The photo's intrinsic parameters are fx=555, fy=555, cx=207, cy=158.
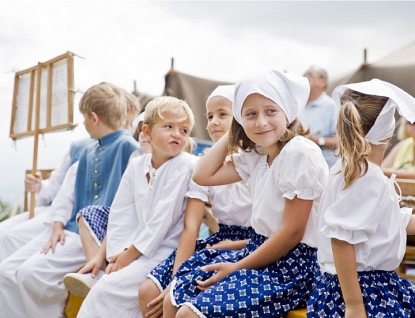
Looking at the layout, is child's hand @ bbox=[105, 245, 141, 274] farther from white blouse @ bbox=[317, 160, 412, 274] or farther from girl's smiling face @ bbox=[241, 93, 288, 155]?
white blouse @ bbox=[317, 160, 412, 274]

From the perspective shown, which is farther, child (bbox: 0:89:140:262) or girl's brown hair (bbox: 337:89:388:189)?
child (bbox: 0:89:140:262)

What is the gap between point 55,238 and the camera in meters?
3.13

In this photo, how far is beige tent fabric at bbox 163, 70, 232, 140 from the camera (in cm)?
635

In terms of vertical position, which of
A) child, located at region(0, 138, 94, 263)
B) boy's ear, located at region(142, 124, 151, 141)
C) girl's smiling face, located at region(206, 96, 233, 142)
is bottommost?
child, located at region(0, 138, 94, 263)

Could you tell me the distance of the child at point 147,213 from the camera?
232cm

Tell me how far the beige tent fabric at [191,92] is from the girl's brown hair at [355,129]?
4.71m

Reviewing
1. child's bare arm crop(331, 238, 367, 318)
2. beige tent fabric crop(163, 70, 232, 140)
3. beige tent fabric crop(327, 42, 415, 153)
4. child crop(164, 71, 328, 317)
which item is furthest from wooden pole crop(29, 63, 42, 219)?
beige tent fabric crop(327, 42, 415, 153)

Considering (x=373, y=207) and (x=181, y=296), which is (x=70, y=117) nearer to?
(x=181, y=296)

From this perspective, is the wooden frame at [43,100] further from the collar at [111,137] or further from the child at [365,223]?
the child at [365,223]

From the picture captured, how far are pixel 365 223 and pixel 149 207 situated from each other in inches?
48.8

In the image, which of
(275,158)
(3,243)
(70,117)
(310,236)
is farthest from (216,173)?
(3,243)

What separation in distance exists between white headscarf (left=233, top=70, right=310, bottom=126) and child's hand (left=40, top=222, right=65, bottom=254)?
162 cm

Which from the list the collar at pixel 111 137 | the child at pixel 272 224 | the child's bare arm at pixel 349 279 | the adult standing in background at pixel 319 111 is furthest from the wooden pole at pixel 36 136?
the child's bare arm at pixel 349 279

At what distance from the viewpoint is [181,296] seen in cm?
192
